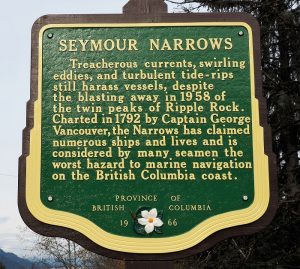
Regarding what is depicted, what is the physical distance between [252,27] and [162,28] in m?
1.05

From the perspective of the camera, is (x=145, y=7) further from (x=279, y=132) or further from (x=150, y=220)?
(x=279, y=132)

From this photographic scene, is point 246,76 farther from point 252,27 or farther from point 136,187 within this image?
point 136,187

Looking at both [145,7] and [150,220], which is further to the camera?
[145,7]

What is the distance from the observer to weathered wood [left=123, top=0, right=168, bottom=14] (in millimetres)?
6418

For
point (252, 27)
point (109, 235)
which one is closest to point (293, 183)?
point (252, 27)

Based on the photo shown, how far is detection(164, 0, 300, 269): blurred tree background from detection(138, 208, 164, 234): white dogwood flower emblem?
5854mm

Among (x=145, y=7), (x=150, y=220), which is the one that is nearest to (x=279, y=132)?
(x=145, y=7)

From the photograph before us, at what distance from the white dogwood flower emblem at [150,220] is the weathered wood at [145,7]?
2.41 m

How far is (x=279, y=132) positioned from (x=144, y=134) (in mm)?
8486

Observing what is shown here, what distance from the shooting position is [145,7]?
6461mm

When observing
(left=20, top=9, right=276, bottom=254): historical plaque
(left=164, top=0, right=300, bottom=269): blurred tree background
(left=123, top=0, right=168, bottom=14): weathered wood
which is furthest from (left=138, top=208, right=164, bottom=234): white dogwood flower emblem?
(left=164, top=0, right=300, bottom=269): blurred tree background

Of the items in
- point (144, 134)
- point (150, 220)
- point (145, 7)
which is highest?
point (145, 7)

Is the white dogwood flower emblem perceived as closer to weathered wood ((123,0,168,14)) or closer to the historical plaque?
the historical plaque

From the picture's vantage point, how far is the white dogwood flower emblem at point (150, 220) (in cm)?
558
